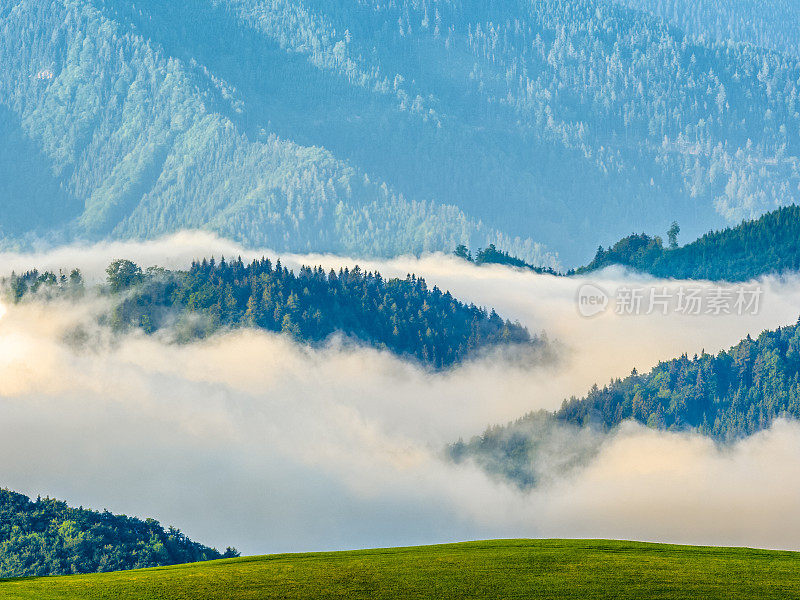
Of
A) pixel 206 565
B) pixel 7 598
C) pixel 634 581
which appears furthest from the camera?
pixel 206 565

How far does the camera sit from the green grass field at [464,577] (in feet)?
331

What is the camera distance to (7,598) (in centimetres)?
9800

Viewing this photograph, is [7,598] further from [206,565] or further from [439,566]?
[439,566]

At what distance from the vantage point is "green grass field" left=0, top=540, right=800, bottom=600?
101m

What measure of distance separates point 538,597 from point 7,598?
1388 inches

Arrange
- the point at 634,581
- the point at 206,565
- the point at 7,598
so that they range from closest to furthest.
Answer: the point at 7,598 → the point at 634,581 → the point at 206,565

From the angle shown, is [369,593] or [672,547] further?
[672,547]

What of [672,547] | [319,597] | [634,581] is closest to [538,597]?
[634,581]

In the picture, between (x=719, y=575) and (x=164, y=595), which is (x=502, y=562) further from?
(x=164, y=595)

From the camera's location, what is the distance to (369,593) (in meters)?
100

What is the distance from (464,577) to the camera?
4124 inches

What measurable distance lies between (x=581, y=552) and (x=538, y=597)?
15.1 m

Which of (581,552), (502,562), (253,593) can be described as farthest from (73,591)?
(581,552)

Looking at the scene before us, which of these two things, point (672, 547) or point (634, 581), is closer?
point (634, 581)
